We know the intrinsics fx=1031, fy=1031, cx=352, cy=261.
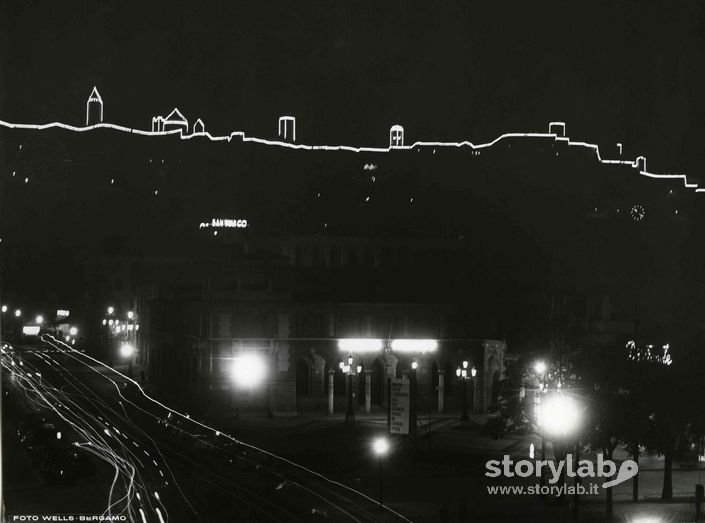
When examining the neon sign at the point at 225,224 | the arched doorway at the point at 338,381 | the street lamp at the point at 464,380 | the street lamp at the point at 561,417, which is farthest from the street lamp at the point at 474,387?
the neon sign at the point at 225,224

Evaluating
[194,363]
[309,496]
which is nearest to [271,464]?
[309,496]

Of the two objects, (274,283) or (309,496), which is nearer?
(309,496)

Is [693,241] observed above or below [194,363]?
above

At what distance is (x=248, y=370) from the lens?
37.2m

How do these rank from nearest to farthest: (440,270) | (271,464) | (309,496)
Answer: (309,496)
(271,464)
(440,270)

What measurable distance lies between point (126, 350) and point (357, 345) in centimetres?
1765

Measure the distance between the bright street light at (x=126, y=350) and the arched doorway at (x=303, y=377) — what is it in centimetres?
1436

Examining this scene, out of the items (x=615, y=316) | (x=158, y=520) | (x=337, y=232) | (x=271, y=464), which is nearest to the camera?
(x=158, y=520)

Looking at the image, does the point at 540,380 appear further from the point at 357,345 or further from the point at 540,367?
the point at 357,345

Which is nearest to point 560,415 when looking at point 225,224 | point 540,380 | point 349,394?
point 540,380

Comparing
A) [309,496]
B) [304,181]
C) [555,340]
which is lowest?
[309,496]

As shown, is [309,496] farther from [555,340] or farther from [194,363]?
[194,363]

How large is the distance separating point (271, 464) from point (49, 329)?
4439 cm

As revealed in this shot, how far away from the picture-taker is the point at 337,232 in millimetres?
64688
